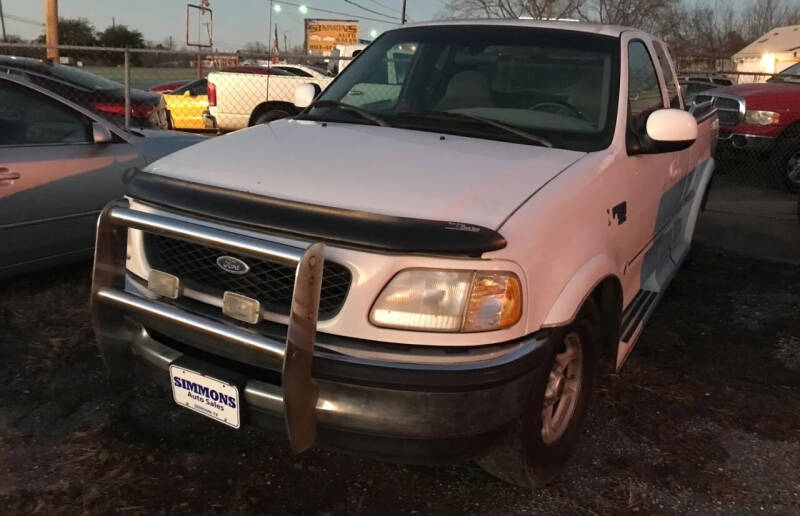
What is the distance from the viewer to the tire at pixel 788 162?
9.53m

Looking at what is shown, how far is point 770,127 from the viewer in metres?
9.55

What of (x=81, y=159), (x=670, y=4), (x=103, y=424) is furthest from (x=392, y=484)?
(x=670, y=4)

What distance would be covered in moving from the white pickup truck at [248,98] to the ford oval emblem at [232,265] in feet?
35.3

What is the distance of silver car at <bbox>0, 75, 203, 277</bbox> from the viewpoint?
14.6ft

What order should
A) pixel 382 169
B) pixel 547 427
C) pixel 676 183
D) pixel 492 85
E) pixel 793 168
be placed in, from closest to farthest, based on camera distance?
pixel 382 169
pixel 547 427
pixel 492 85
pixel 676 183
pixel 793 168

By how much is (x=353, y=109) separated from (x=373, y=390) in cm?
188

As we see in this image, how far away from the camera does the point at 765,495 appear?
9.50 ft

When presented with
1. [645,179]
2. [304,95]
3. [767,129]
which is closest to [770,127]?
[767,129]

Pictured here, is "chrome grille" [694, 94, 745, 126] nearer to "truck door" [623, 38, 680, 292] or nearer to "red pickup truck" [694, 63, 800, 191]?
"red pickup truck" [694, 63, 800, 191]

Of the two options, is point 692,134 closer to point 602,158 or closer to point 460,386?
point 602,158

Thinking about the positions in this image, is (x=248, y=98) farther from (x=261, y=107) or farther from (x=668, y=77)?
(x=668, y=77)

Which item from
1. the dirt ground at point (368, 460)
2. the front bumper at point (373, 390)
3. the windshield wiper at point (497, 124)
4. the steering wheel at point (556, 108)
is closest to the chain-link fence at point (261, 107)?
the dirt ground at point (368, 460)

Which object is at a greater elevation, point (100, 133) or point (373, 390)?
point (100, 133)

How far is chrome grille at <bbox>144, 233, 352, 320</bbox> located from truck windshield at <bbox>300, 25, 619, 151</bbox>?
4.05 feet
